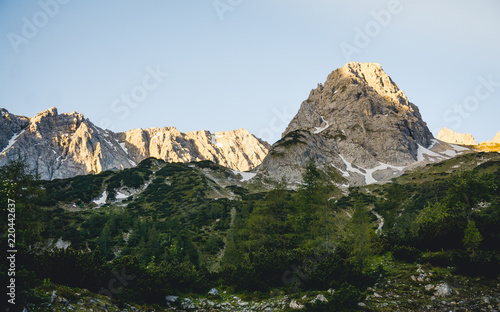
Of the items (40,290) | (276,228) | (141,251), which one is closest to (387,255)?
(276,228)

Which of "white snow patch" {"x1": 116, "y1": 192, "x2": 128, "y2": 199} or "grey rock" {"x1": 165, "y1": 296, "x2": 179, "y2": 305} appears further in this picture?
"white snow patch" {"x1": 116, "y1": 192, "x2": 128, "y2": 199}

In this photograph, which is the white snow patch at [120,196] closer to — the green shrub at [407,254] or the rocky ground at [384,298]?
the rocky ground at [384,298]

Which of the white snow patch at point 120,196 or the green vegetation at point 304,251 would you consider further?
the white snow patch at point 120,196

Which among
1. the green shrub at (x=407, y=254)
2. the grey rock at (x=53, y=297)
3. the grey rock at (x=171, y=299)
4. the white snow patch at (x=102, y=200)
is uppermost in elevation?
the white snow patch at (x=102, y=200)

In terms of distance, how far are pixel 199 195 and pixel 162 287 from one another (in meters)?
105

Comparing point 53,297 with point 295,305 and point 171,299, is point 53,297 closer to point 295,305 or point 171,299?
point 171,299

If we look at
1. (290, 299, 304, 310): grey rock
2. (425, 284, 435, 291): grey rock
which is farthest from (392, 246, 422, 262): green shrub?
(290, 299, 304, 310): grey rock

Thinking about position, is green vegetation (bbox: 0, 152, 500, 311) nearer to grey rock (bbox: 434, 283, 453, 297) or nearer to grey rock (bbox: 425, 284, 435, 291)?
grey rock (bbox: 425, 284, 435, 291)

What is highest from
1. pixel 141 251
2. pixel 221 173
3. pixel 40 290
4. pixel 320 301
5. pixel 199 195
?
pixel 221 173

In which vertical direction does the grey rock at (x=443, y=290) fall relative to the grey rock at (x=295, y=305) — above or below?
above

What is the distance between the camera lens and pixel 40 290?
1130cm

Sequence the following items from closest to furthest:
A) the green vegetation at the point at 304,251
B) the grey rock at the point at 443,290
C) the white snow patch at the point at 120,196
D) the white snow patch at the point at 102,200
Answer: the grey rock at the point at 443,290 → the green vegetation at the point at 304,251 → the white snow patch at the point at 102,200 → the white snow patch at the point at 120,196

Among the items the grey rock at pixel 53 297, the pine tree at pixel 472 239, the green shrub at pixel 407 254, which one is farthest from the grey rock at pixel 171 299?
the pine tree at pixel 472 239

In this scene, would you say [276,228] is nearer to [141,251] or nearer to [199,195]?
[141,251]
